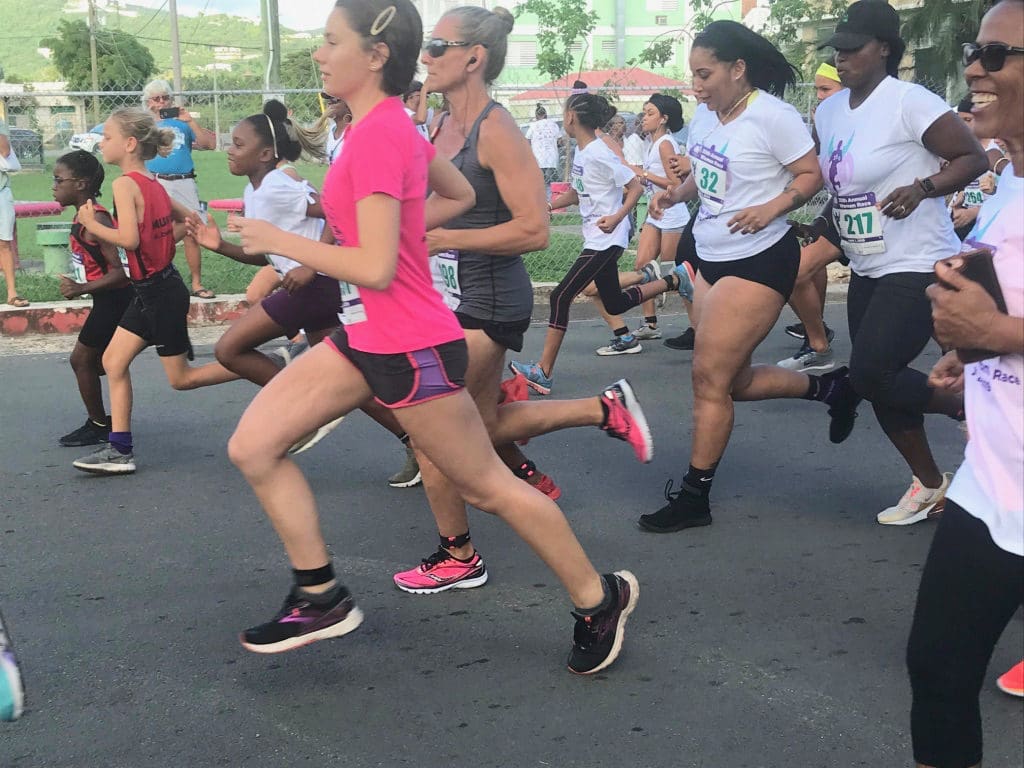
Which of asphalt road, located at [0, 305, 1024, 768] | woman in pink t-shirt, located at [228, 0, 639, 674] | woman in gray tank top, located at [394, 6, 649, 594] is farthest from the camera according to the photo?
woman in gray tank top, located at [394, 6, 649, 594]

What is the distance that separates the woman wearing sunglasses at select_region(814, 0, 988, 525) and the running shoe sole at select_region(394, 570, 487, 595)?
66.5 inches

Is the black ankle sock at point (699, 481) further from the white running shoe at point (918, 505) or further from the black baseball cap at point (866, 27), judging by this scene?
the black baseball cap at point (866, 27)

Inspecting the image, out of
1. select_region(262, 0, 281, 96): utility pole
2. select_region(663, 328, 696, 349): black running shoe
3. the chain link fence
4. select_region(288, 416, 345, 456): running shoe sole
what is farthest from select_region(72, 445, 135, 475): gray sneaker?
select_region(262, 0, 281, 96): utility pole

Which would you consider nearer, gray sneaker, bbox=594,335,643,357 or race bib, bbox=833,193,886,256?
race bib, bbox=833,193,886,256

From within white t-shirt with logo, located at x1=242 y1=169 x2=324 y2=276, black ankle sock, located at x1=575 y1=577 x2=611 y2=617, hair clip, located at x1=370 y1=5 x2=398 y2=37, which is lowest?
black ankle sock, located at x1=575 y1=577 x2=611 y2=617

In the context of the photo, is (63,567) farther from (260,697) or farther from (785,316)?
(785,316)

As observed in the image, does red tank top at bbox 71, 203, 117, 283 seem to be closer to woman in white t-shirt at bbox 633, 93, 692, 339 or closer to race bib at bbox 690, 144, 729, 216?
race bib at bbox 690, 144, 729, 216

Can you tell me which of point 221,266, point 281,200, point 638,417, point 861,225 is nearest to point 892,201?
point 861,225

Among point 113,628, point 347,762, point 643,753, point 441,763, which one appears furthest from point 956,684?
point 113,628

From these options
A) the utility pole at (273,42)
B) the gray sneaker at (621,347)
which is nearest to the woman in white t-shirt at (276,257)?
the gray sneaker at (621,347)

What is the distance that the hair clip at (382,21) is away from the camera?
3.32 meters

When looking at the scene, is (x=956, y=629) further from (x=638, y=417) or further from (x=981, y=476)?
(x=638, y=417)

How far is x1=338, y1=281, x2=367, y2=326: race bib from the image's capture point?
3445 mm

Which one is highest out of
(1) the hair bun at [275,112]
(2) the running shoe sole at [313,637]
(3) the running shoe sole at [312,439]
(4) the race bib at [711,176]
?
(1) the hair bun at [275,112]
